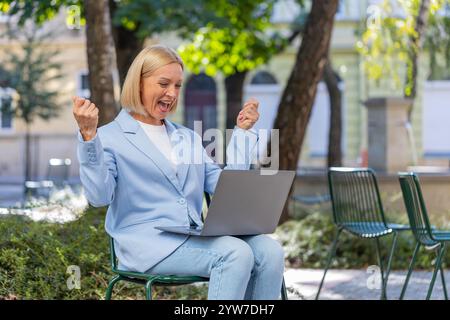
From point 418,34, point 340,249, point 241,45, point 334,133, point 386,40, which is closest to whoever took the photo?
point 340,249

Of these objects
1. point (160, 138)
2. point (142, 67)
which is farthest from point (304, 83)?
point (142, 67)

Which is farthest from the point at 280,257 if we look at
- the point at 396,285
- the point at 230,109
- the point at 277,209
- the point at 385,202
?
the point at 230,109

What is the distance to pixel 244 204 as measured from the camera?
413cm

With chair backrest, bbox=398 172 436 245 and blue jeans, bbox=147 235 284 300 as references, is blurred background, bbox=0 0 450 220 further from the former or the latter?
blue jeans, bbox=147 235 284 300

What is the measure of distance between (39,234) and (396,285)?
3490 mm

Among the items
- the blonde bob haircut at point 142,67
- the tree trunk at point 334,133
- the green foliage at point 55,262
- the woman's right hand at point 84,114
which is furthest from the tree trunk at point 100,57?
the tree trunk at point 334,133

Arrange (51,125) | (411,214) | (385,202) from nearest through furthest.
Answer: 1. (411,214)
2. (385,202)
3. (51,125)

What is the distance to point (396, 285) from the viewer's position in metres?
8.85

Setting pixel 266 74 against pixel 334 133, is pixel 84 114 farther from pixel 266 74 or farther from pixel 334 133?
pixel 266 74

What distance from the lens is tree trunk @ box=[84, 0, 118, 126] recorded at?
32.7 feet

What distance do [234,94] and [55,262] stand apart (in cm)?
1478

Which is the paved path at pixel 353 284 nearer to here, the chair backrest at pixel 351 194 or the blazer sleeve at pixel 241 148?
the chair backrest at pixel 351 194

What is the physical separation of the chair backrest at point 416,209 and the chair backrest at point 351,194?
81 centimetres

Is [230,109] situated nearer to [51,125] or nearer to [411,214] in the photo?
[411,214]
